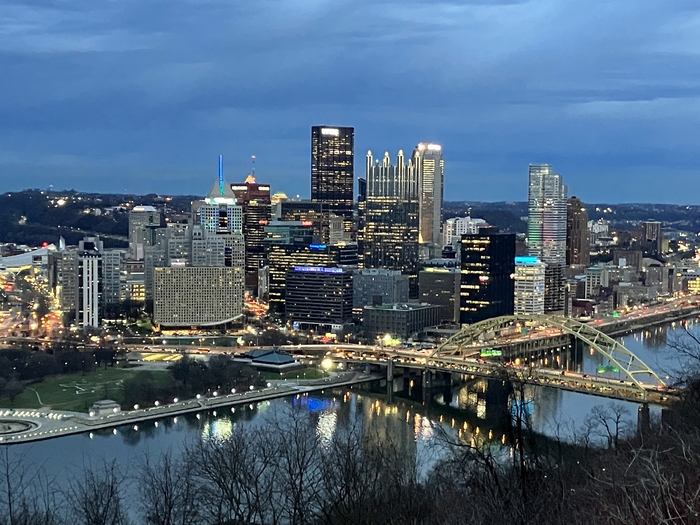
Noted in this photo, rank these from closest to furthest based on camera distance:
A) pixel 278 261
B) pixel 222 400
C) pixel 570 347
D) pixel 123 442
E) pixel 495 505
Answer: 1. pixel 495 505
2. pixel 123 442
3. pixel 222 400
4. pixel 570 347
5. pixel 278 261

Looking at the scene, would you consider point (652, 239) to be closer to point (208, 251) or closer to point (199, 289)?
point (208, 251)

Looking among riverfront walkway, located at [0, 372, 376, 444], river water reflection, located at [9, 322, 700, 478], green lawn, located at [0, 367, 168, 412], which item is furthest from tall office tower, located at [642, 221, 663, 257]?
riverfront walkway, located at [0, 372, 376, 444]

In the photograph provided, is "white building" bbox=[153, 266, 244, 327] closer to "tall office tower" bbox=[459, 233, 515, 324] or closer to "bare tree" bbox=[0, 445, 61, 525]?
"tall office tower" bbox=[459, 233, 515, 324]

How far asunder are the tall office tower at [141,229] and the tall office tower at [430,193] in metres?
14.4

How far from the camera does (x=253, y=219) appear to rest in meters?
52.2

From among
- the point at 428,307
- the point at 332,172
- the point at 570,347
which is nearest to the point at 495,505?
the point at 570,347

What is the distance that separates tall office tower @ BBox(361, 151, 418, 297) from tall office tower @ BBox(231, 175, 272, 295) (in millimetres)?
4934

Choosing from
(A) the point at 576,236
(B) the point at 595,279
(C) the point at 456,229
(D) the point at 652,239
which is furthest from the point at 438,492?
(D) the point at 652,239

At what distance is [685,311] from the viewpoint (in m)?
43.9

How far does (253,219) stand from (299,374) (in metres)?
27.4

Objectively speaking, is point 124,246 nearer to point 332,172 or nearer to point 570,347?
point 332,172

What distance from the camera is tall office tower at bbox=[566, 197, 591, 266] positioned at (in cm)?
5716

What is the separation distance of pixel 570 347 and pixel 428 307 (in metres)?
5.52

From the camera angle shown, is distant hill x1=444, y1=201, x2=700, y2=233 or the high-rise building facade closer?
the high-rise building facade
